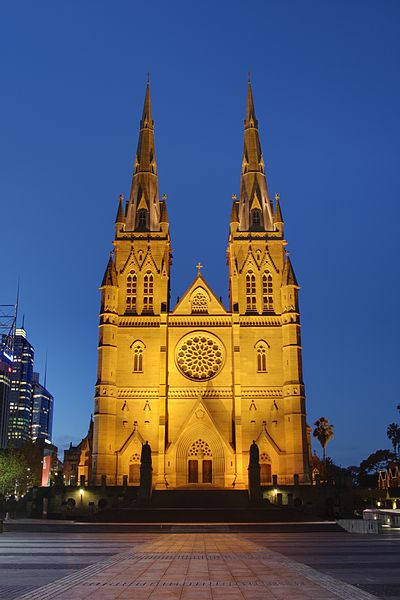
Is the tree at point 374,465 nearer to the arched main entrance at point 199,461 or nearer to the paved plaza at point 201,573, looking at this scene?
the arched main entrance at point 199,461

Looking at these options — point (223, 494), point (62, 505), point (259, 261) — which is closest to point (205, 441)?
point (223, 494)

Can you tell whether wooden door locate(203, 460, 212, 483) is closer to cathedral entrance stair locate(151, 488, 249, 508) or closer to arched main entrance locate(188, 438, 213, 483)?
arched main entrance locate(188, 438, 213, 483)

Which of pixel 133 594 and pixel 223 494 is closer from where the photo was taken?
pixel 133 594

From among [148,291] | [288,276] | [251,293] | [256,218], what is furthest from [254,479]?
[256,218]

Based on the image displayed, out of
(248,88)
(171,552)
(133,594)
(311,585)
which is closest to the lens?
(133,594)

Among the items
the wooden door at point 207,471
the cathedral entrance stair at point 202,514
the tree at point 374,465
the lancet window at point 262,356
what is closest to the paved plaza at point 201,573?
the cathedral entrance stair at point 202,514

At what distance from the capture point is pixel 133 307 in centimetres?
5797

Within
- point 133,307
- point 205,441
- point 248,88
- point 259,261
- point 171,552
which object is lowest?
point 171,552

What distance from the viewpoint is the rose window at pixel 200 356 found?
183 ft

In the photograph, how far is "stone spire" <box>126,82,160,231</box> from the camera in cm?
6150

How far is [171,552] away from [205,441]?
119 ft

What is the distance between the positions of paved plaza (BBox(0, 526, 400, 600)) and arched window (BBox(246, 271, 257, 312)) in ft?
131

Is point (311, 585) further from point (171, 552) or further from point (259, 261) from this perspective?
point (259, 261)

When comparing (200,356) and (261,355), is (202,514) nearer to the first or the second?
(200,356)
